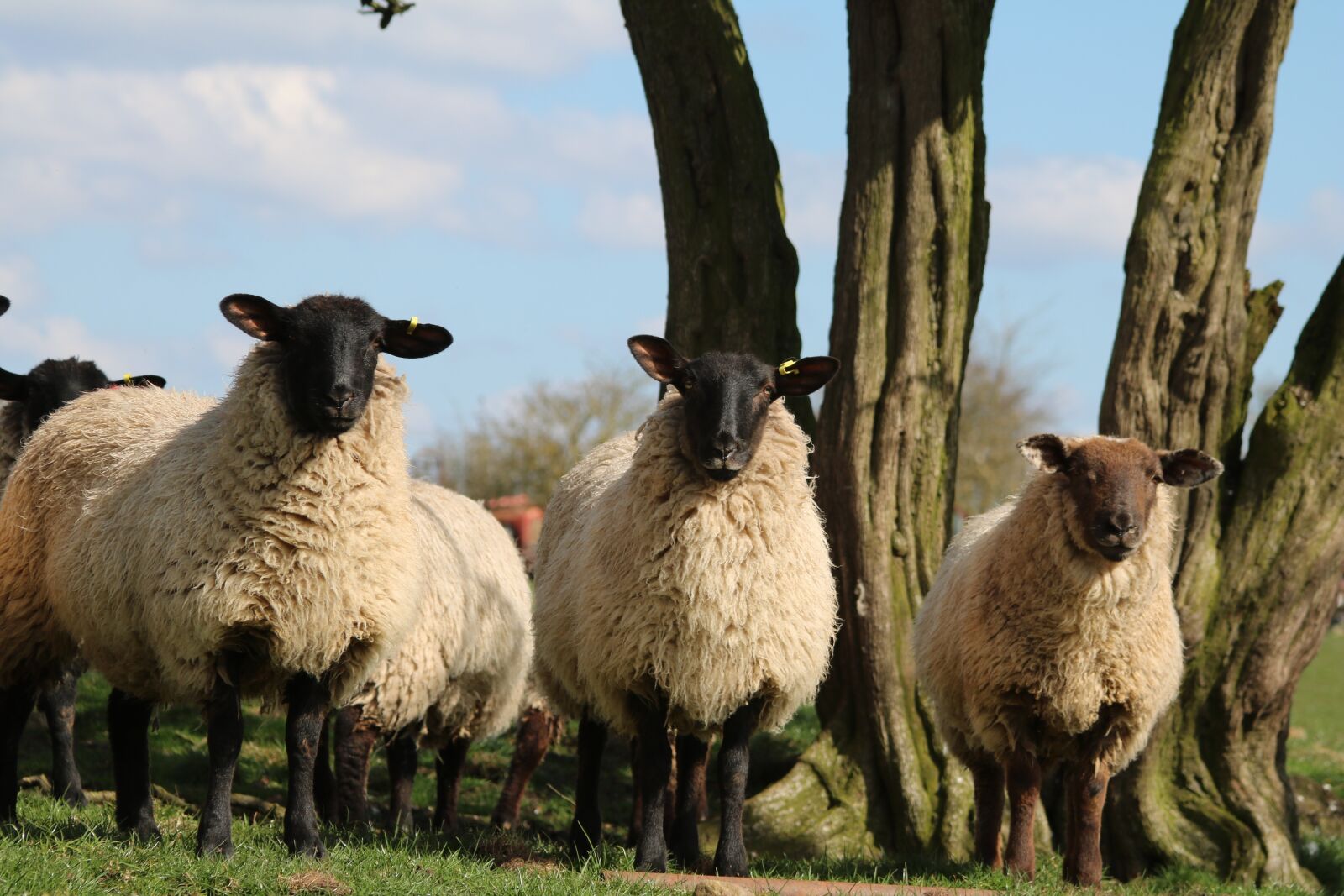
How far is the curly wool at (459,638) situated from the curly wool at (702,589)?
58.8 inches

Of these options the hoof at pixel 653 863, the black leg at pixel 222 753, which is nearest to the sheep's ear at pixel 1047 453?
the hoof at pixel 653 863

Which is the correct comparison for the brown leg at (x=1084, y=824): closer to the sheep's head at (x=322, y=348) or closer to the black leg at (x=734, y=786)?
the black leg at (x=734, y=786)

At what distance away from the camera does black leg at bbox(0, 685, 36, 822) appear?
738 cm

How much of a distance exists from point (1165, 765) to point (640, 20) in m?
6.27

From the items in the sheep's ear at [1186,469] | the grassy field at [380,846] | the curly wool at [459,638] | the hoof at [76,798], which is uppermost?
the sheep's ear at [1186,469]

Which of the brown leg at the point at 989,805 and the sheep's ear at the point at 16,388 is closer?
the brown leg at the point at 989,805

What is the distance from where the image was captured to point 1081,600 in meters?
7.95

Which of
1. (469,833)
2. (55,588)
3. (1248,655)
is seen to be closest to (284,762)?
(469,833)

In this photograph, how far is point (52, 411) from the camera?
346 inches

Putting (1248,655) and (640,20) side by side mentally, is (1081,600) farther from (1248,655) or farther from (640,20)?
(640,20)

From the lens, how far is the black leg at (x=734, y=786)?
272 inches

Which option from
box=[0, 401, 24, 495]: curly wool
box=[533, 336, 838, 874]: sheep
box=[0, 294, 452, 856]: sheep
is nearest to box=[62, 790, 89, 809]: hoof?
box=[0, 294, 452, 856]: sheep

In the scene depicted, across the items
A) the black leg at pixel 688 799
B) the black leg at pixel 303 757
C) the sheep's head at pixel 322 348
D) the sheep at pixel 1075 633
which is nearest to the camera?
the black leg at pixel 303 757

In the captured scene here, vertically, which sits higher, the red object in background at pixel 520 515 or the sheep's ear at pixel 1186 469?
the red object in background at pixel 520 515
